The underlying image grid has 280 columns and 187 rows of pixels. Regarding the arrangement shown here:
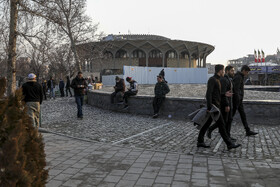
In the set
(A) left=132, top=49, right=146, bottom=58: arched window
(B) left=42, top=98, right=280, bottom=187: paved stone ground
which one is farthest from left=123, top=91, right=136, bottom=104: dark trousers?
(A) left=132, top=49, right=146, bottom=58: arched window

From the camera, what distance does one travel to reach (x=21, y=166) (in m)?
1.75

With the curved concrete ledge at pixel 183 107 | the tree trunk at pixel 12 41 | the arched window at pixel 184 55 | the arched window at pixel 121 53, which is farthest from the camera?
the arched window at pixel 184 55

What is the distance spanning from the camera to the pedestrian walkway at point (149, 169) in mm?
3734

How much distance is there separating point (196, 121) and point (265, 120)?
409 cm

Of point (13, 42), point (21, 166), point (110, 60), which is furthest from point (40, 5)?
point (110, 60)

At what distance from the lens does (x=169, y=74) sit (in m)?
33.0

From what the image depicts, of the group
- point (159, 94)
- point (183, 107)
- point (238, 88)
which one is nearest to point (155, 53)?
point (159, 94)

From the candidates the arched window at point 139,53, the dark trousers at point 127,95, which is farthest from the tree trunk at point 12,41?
the arched window at point 139,53

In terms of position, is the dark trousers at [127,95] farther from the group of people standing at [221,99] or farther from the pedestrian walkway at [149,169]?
the pedestrian walkway at [149,169]

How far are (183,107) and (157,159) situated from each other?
501 centimetres

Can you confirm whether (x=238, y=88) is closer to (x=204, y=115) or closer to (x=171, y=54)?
(x=204, y=115)

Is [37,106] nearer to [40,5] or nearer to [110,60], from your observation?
[40,5]

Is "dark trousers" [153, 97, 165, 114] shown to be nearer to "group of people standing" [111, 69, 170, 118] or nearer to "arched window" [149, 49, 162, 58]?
"group of people standing" [111, 69, 170, 118]

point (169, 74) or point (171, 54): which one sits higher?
point (171, 54)
